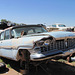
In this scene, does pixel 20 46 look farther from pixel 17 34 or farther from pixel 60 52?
pixel 60 52

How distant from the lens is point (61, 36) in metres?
3.38

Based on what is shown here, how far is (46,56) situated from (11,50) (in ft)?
5.35

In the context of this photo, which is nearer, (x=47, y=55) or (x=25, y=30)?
(x=47, y=55)

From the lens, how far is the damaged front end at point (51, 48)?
10.1ft

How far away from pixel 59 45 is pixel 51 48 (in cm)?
33

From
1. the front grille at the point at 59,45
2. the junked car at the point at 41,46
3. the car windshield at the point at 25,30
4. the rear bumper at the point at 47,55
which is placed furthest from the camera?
the car windshield at the point at 25,30

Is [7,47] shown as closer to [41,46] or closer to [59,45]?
[41,46]

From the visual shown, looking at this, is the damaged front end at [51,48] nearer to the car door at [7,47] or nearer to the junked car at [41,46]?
the junked car at [41,46]

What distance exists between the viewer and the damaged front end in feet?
10.1

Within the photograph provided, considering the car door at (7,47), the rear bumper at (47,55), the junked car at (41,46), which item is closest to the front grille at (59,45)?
the junked car at (41,46)

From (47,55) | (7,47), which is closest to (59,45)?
(47,55)

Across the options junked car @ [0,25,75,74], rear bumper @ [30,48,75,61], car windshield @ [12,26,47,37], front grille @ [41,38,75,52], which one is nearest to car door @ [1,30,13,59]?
junked car @ [0,25,75,74]

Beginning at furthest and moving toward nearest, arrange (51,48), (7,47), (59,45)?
(7,47), (59,45), (51,48)

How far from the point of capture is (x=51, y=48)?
3363 mm
